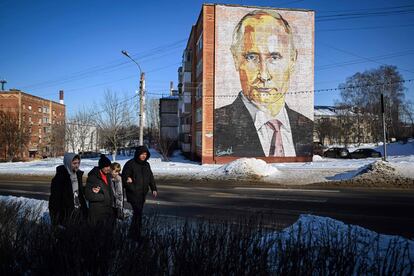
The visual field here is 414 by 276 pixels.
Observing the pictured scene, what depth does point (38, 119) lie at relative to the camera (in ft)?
228

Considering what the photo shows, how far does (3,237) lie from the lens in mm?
3359

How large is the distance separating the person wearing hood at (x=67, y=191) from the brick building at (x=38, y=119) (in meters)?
50.1

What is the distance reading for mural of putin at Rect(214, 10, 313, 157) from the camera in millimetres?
28641

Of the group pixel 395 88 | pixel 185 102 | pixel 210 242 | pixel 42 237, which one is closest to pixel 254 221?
pixel 210 242

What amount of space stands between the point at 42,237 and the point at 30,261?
249mm

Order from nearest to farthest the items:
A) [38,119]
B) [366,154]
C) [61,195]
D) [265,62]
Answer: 1. [61,195]
2. [265,62]
3. [366,154]
4. [38,119]

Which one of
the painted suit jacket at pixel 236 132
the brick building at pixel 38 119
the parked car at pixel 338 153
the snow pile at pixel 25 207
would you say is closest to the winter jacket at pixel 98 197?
the snow pile at pixel 25 207

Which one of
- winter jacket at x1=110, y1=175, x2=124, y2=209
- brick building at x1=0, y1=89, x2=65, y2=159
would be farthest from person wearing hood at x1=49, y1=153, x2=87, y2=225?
brick building at x1=0, y1=89, x2=65, y2=159

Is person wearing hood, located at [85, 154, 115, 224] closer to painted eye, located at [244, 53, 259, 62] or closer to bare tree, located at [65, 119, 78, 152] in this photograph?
painted eye, located at [244, 53, 259, 62]

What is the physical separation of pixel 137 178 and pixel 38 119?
7177cm

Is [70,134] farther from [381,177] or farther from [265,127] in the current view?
[381,177]

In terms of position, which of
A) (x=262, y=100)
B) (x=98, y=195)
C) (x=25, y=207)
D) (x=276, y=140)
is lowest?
(x=25, y=207)

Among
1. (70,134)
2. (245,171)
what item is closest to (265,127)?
(245,171)

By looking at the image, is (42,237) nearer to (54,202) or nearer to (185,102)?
(54,202)
